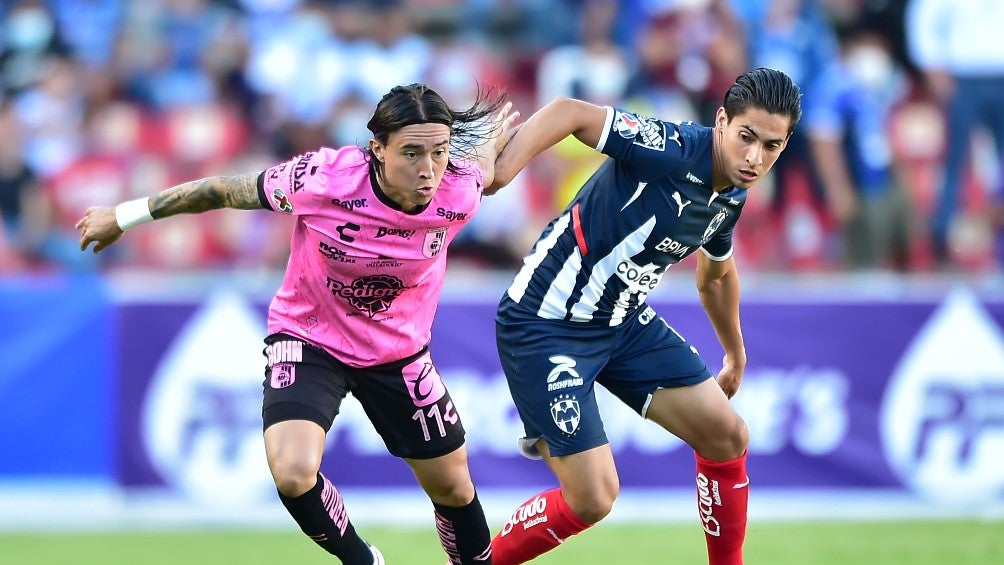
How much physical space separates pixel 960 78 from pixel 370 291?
7358mm

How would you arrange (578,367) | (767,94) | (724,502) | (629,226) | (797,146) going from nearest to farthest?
(767,94) → (629,226) → (578,367) → (724,502) → (797,146)

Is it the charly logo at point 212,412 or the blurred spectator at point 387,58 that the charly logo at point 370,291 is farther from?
the blurred spectator at point 387,58

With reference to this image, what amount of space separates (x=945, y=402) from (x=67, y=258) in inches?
267

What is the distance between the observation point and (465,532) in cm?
649

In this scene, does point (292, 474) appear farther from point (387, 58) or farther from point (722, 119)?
point (387, 58)

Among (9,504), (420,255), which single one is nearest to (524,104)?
(9,504)

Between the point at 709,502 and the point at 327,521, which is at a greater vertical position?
the point at 709,502

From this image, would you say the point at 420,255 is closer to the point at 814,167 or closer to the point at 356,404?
the point at 356,404

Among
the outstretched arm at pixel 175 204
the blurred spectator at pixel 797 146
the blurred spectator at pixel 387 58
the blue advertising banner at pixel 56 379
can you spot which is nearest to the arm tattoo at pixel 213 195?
the outstretched arm at pixel 175 204

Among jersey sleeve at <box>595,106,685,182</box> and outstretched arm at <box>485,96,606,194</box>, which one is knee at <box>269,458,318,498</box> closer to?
outstretched arm at <box>485,96,606,194</box>

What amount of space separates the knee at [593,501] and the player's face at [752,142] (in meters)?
1.44

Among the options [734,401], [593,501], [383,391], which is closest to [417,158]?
[383,391]

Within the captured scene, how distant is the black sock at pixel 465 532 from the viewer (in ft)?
21.2

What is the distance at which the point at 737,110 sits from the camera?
597cm
